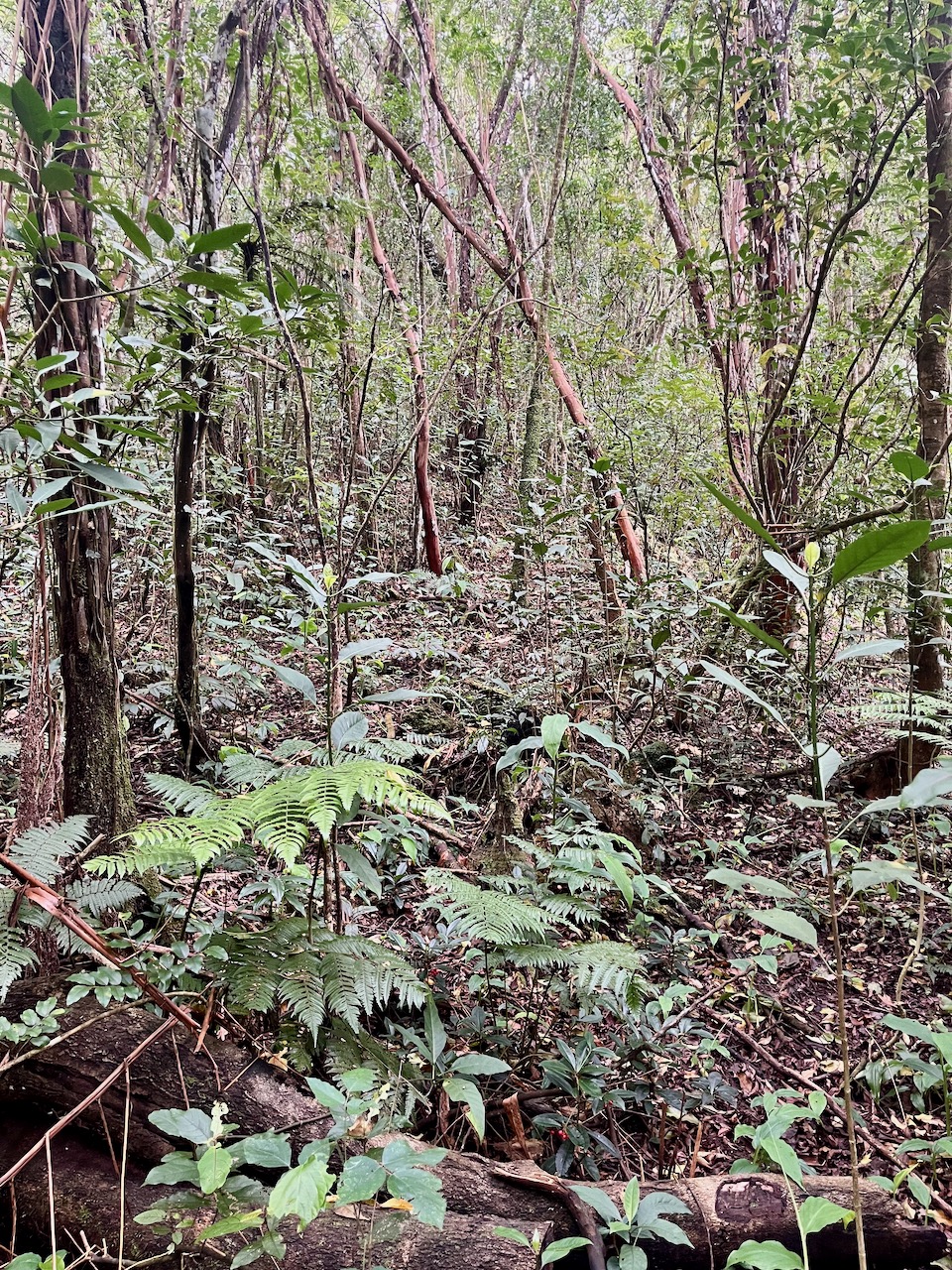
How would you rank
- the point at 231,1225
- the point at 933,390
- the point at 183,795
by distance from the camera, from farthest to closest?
the point at 933,390, the point at 183,795, the point at 231,1225

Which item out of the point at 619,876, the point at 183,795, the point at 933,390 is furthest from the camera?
the point at 933,390

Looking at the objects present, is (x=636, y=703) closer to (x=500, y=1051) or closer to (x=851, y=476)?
(x=500, y=1051)

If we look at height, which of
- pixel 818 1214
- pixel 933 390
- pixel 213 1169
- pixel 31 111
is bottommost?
pixel 818 1214

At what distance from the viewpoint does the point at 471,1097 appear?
4.86 feet

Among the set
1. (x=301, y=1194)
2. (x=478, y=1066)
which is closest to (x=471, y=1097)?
(x=478, y=1066)

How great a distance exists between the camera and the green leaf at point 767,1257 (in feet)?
4.04

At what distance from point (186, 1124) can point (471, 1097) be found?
1.86 ft

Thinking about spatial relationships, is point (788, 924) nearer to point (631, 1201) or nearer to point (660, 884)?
point (631, 1201)

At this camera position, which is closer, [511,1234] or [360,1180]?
[360,1180]

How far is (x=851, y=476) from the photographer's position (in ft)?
15.6

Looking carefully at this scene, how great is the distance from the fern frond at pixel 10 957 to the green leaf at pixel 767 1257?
1.32 m

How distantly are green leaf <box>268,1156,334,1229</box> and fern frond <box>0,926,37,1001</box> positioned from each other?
25.2 inches

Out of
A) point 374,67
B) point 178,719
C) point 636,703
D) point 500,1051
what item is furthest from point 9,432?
point 374,67

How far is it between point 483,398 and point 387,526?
2.21 m
